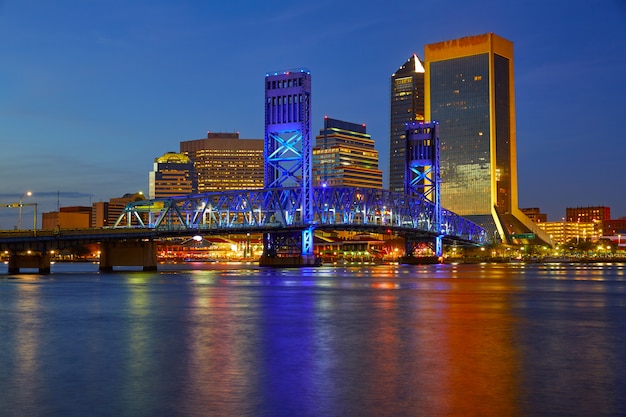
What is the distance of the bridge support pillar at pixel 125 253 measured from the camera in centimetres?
12756

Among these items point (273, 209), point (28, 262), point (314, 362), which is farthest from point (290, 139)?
point (314, 362)

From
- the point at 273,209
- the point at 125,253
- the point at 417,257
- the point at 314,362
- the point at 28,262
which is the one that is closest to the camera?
the point at 314,362

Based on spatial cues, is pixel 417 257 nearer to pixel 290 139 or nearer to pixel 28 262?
pixel 290 139

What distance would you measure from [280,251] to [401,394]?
13081 cm

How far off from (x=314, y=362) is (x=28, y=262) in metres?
108

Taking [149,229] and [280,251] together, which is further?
[280,251]

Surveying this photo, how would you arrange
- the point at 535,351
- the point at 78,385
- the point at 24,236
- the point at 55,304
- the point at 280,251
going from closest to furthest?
the point at 78,385, the point at 535,351, the point at 55,304, the point at 24,236, the point at 280,251

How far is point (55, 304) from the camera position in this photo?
4900cm

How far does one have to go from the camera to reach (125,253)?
128000mm

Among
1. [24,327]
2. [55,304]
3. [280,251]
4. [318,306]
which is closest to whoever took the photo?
[24,327]

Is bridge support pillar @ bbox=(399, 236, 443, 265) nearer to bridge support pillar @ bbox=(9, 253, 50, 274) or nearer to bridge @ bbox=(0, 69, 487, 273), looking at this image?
bridge @ bbox=(0, 69, 487, 273)

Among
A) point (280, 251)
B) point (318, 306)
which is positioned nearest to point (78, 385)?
point (318, 306)

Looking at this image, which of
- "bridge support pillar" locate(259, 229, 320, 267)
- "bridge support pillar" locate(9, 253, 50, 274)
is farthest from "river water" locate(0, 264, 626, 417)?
"bridge support pillar" locate(259, 229, 320, 267)

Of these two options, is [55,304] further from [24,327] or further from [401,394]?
[401,394]
